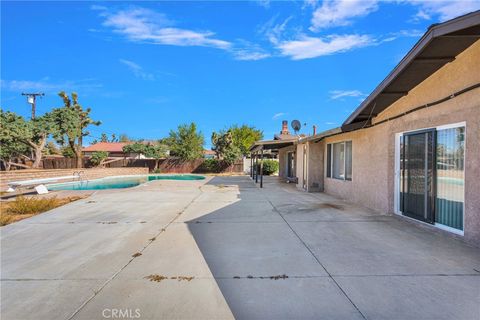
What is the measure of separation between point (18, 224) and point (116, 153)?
44.7 metres

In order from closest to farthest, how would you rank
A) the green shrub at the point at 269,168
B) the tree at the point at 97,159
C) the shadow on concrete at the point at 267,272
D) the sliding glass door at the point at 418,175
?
1. the shadow on concrete at the point at 267,272
2. the sliding glass door at the point at 418,175
3. the green shrub at the point at 269,168
4. the tree at the point at 97,159

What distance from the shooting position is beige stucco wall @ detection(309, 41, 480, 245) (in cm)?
490

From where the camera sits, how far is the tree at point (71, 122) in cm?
2395

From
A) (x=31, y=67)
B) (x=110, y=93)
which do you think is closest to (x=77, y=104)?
(x=31, y=67)

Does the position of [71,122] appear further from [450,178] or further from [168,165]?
[450,178]

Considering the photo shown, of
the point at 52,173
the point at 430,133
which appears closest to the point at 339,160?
the point at 430,133

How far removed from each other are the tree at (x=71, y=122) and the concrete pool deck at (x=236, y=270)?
1990 cm

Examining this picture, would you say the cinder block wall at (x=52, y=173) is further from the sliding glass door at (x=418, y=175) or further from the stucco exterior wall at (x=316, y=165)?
the sliding glass door at (x=418, y=175)

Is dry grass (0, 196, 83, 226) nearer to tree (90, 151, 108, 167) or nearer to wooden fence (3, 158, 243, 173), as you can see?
wooden fence (3, 158, 243, 173)

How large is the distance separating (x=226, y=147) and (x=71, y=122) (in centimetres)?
1508

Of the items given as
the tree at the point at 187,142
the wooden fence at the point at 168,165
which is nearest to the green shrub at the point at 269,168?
the wooden fence at the point at 168,165

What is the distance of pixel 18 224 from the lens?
6941 millimetres

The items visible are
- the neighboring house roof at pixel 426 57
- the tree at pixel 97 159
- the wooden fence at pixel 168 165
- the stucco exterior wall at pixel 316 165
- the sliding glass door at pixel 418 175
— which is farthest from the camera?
the wooden fence at pixel 168 165

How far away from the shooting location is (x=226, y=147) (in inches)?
1282
